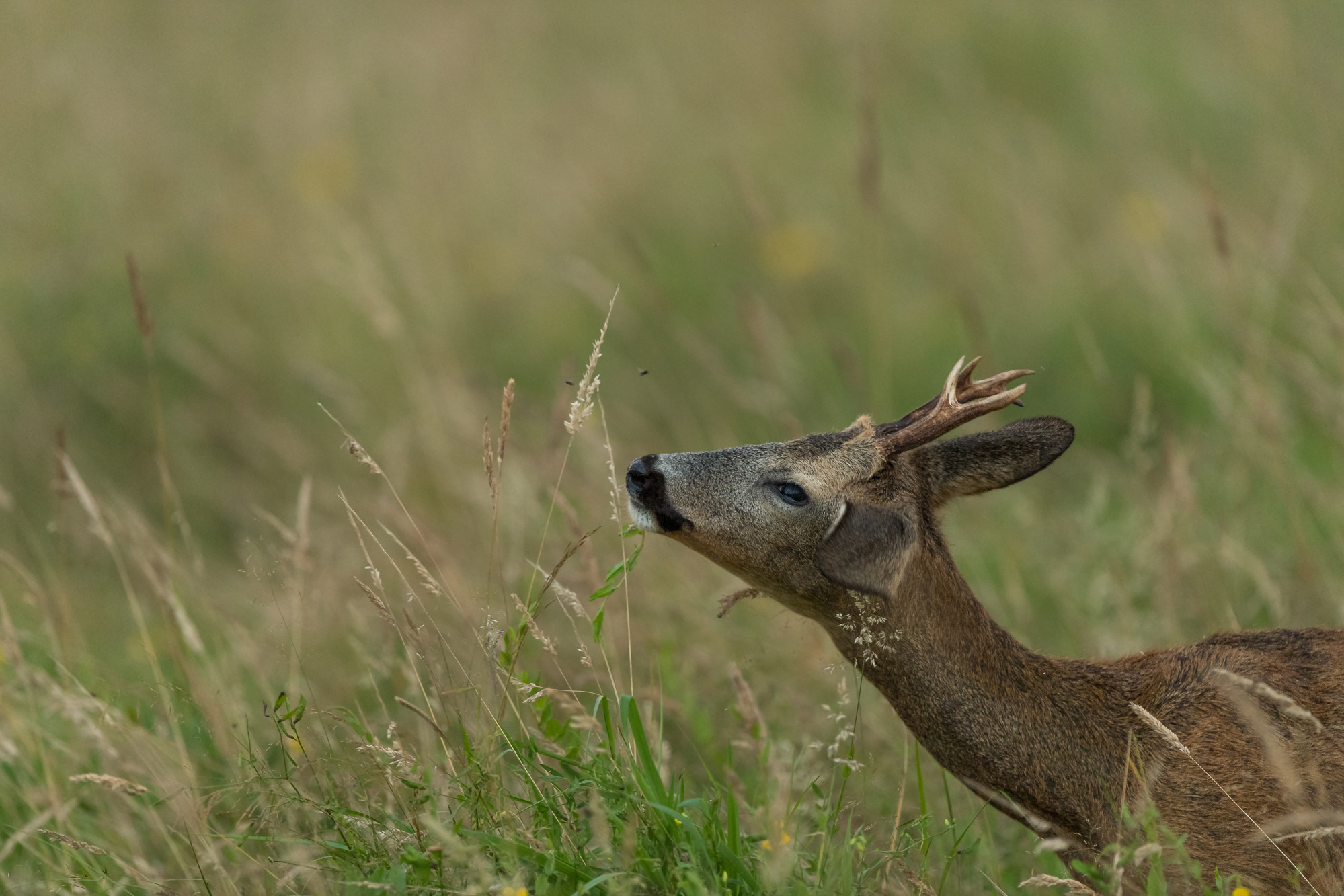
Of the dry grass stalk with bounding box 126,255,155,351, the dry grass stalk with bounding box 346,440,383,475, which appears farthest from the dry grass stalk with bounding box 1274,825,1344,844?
the dry grass stalk with bounding box 126,255,155,351

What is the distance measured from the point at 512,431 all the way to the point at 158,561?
2331 millimetres

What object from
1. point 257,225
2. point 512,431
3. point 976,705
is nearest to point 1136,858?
point 976,705

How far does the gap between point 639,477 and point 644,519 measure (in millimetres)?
109

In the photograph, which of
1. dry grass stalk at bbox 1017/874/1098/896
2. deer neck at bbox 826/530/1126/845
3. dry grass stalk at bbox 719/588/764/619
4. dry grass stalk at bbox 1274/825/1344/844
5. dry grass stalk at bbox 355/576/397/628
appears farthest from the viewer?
dry grass stalk at bbox 719/588/764/619

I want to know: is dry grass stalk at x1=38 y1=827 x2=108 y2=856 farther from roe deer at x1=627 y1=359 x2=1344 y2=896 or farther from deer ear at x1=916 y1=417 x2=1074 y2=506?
deer ear at x1=916 y1=417 x2=1074 y2=506

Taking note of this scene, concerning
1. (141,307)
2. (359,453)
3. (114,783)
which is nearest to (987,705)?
(359,453)

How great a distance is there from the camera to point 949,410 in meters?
3.51

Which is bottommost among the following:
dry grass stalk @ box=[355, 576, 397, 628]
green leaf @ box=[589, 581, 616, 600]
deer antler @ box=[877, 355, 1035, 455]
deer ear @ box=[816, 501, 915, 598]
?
dry grass stalk @ box=[355, 576, 397, 628]

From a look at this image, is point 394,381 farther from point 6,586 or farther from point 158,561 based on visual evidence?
point 158,561

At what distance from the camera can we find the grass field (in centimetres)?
329

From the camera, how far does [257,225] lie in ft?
29.7

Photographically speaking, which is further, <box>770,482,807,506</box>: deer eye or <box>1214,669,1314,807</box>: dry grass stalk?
<box>770,482,807,506</box>: deer eye

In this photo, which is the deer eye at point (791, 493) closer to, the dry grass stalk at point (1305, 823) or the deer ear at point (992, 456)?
the deer ear at point (992, 456)

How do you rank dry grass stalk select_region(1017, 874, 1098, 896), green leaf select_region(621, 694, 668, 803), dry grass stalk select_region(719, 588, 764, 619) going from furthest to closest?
1. dry grass stalk select_region(719, 588, 764, 619)
2. green leaf select_region(621, 694, 668, 803)
3. dry grass stalk select_region(1017, 874, 1098, 896)
